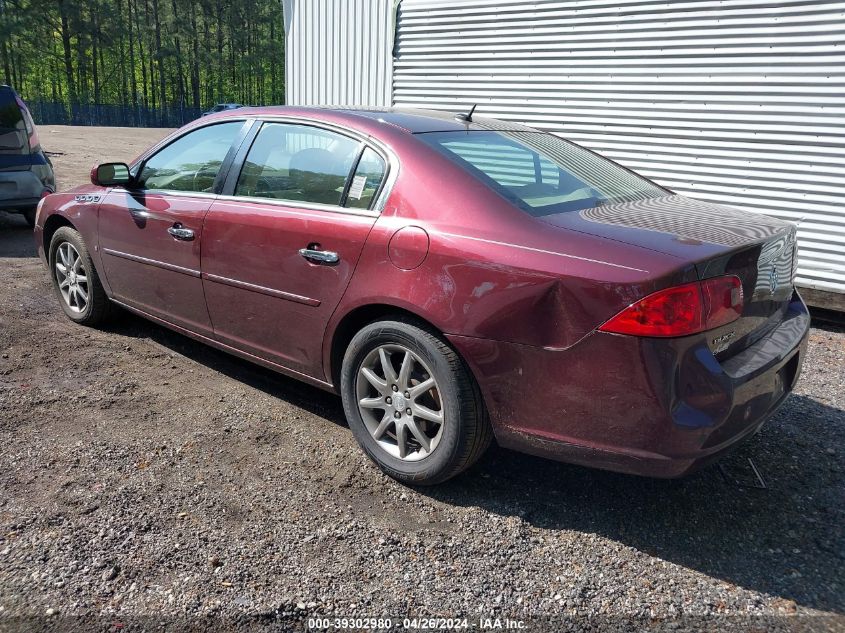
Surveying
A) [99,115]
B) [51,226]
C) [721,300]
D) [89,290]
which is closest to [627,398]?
[721,300]

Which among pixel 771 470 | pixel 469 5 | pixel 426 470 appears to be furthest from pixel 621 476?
pixel 469 5

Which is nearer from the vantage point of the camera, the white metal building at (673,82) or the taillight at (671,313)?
the taillight at (671,313)

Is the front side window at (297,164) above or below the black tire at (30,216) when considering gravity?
above

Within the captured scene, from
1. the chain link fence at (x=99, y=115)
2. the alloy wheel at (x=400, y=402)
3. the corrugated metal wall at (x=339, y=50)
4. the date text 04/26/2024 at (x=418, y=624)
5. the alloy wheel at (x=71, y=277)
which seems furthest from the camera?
the chain link fence at (x=99, y=115)

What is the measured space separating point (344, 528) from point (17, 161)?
7.41 metres

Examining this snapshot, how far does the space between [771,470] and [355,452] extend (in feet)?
6.51

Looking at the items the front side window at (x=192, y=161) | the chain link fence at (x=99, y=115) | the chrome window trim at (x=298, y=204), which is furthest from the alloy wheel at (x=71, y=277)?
the chain link fence at (x=99, y=115)

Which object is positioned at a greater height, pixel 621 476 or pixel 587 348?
pixel 587 348

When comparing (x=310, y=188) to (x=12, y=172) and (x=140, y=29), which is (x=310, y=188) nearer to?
(x=12, y=172)

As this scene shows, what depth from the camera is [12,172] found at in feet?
A: 26.3

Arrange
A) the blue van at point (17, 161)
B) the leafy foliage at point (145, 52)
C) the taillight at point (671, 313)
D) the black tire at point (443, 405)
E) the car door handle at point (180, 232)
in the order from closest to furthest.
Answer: the taillight at point (671, 313) → the black tire at point (443, 405) → the car door handle at point (180, 232) → the blue van at point (17, 161) → the leafy foliage at point (145, 52)

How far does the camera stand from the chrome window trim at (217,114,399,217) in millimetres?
3107

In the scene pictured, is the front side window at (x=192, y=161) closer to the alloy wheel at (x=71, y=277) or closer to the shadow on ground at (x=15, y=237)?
the alloy wheel at (x=71, y=277)

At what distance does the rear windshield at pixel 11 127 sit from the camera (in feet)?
26.2
